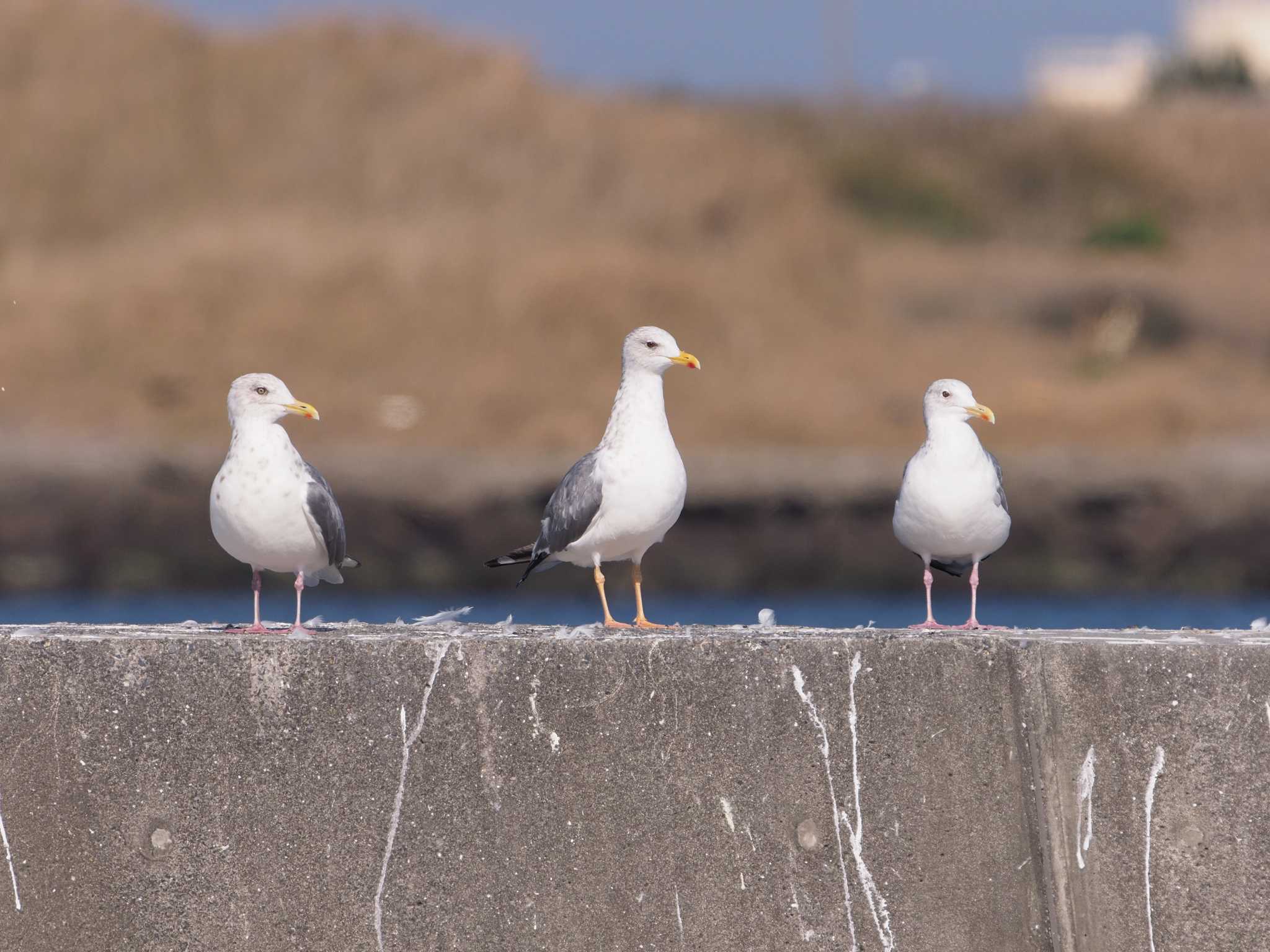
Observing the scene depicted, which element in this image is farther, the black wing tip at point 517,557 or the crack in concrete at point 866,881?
the black wing tip at point 517,557

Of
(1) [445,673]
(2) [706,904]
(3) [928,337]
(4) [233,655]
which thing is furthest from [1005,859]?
(3) [928,337]

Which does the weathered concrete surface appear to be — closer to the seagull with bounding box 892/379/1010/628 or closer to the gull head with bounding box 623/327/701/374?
the seagull with bounding box 892/379/1010/628

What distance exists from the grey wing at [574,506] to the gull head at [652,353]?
37 cm

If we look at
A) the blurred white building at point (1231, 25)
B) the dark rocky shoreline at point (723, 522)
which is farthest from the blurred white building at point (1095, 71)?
the dark rocky shoreline at point (723, 522)

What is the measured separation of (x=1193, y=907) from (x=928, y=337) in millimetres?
28243

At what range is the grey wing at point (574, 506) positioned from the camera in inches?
246

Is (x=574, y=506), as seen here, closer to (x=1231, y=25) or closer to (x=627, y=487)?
(x=627, y=487)

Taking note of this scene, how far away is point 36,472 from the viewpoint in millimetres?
25438

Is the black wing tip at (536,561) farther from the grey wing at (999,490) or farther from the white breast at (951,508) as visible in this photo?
the grey wing at (999,490)

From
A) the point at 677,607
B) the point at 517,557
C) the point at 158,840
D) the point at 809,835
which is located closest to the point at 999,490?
the point at 517,557

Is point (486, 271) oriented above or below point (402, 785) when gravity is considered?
above

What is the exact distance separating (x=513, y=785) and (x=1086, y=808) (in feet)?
5.19

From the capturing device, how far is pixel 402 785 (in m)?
5.21

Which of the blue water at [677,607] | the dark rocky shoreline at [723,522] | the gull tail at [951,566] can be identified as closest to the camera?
the gull tail at [951,566]
